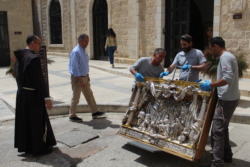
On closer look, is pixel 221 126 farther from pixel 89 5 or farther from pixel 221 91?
pixel 89 5

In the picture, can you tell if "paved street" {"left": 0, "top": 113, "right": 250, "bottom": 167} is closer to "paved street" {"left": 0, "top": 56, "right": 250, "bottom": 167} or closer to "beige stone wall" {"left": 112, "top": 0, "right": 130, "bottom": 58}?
"paved street" {"left": 0, "top": 56, "right": 250, "bottom": 167}

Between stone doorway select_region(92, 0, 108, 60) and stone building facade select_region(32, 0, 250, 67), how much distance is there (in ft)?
0.32

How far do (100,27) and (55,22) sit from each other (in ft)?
18.1

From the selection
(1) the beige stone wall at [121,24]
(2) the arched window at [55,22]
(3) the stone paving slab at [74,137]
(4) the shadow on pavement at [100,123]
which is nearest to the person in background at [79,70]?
(4) the shadow on pavement at [100,123]

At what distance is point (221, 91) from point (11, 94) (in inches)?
250

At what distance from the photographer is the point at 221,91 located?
3098 mm

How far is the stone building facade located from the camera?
8.55 m

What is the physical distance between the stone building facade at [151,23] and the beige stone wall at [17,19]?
2399 millimetres

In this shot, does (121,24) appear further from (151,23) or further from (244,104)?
(244,104)

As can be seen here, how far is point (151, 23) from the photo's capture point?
447 inches

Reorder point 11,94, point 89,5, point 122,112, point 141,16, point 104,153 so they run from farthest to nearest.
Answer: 1. point 89,5
2. point 141,16
3. point 11,94
4. point 122,112
5. point 104,153

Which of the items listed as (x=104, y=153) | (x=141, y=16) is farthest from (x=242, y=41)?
(x=104, y=153)

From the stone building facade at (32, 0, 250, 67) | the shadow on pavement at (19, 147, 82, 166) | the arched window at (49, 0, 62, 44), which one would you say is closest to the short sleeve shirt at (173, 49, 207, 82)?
the shadow on pavement at (19, 147, 82, 166)

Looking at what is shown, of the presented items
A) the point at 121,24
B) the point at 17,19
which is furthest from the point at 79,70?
the point at 17,19
